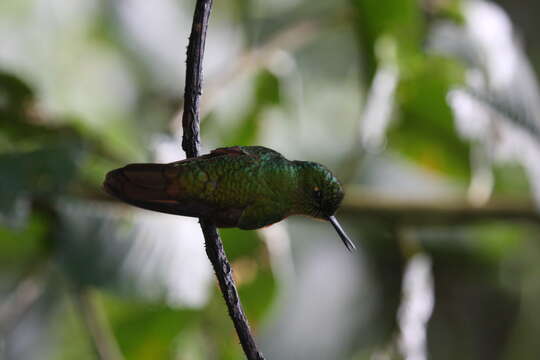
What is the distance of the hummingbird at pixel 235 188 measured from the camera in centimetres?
47

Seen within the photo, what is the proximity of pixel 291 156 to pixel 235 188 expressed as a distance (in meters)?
1.68

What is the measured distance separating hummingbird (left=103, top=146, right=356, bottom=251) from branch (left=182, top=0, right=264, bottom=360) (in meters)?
0.01

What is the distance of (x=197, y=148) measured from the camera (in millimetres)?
527

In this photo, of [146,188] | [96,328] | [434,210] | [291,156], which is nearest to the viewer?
[146,188]

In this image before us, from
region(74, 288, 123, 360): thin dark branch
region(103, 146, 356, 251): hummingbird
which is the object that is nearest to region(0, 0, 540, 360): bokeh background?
region(74, 288, 123, 360): thin dark branch

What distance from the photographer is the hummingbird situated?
472 mm

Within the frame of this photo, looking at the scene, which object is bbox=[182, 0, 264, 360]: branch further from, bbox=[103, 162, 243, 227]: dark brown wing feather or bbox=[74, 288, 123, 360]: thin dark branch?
bbox=[74, 288, 123, 360]: thin dark branch

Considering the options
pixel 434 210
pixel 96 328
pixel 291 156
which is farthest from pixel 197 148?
pixel 291 156

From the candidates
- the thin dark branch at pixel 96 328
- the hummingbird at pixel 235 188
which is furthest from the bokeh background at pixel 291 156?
the hummingbird at pixel 235 188

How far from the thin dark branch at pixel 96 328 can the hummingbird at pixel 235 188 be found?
771 millimetres

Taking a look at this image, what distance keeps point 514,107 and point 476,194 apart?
0.20 meters

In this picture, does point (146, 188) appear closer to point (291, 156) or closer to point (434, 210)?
point (434, 210)

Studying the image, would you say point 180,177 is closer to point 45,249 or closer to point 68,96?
point 45,249

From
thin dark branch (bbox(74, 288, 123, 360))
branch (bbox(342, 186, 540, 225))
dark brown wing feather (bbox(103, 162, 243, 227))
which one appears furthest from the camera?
branch (bbox(342, 186, 540, 225))
